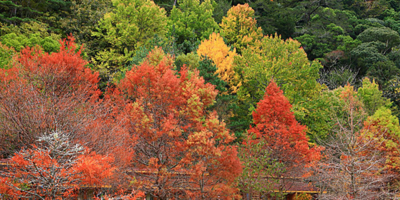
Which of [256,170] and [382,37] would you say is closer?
[256,170]

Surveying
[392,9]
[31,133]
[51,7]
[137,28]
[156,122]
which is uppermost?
[392,9]

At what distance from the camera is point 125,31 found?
40406 mm

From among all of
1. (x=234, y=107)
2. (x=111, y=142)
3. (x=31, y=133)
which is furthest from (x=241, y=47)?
(x=31, y=133)

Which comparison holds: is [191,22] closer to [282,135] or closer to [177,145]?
[282,135]

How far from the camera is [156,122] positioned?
2603cm

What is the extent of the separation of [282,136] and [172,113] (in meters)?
9.15

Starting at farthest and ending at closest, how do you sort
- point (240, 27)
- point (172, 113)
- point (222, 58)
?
point (240, 27)
point (222, 58)
point (172, 113)

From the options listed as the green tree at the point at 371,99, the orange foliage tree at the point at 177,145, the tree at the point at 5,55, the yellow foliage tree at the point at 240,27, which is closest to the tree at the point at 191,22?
the yellow foliage tree at the point at 240,27

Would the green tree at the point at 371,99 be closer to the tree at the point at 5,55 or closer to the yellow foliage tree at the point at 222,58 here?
A: the yellow foliage tree at the point at 222,58

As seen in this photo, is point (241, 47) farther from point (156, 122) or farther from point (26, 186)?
point (26, 186)

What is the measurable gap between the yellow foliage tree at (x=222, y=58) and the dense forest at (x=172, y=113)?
0.14 m

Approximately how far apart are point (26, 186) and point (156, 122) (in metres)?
10.8

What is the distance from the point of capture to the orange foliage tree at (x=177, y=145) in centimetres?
2408

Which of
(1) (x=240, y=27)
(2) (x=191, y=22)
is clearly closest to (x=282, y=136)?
(1) (x=240, y=27)
